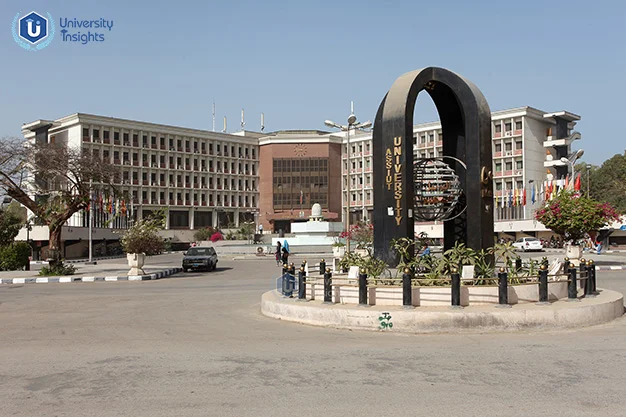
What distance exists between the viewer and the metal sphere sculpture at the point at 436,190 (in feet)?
49.0

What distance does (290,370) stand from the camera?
7.70 m

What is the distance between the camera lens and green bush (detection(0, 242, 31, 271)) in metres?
32.6

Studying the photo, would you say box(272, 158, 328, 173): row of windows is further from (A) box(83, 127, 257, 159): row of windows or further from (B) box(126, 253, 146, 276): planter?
(B) box(126, 253, 146, 276): planter

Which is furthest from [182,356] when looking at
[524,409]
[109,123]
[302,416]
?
[109,123]

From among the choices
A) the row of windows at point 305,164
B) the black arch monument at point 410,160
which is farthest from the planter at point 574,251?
the row of windows at point 305,164

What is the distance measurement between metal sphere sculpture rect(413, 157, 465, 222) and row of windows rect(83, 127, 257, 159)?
81581 mm

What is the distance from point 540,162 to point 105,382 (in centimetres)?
9089

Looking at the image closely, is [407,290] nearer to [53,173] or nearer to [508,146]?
[53,173]

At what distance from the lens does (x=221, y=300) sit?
1659 cm

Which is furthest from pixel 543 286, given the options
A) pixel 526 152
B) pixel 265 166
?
pixel 265 166

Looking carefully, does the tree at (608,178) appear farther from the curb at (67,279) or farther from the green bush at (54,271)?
the green bush at (54,271)

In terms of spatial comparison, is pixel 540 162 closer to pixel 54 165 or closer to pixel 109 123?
pixel 109 123

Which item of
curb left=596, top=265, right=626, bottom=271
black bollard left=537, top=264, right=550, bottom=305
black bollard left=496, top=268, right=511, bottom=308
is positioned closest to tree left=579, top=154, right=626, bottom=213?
curb left=596, top=265, right=626, bottom=271

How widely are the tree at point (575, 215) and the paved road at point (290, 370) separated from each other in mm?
17909
